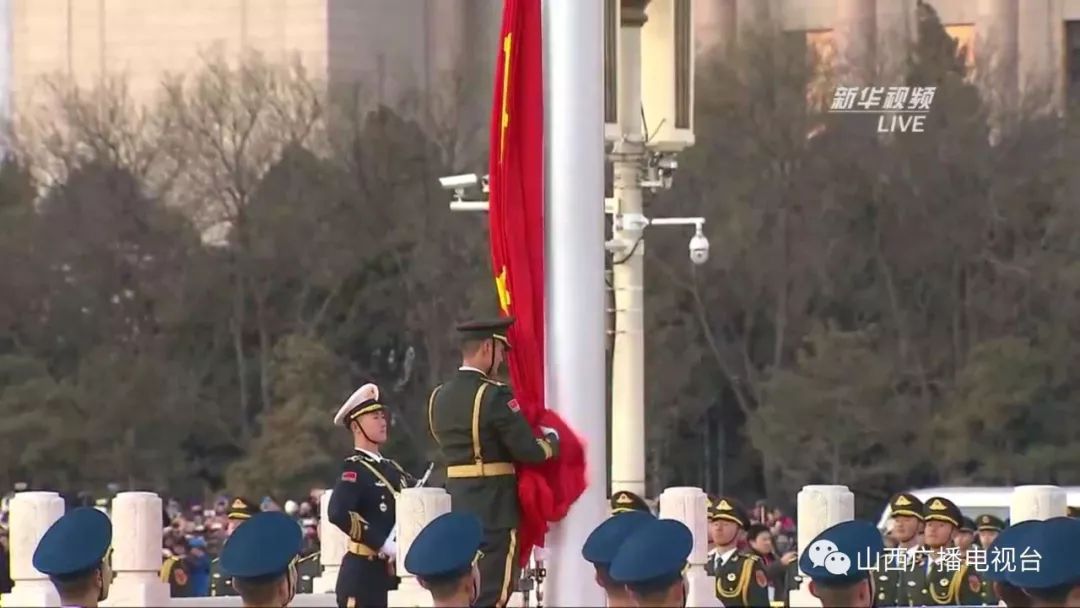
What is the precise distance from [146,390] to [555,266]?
18.1 metres

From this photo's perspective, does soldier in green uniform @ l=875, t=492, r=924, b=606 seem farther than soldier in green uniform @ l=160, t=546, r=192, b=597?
No

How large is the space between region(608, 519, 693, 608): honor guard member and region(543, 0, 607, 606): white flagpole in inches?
72.7

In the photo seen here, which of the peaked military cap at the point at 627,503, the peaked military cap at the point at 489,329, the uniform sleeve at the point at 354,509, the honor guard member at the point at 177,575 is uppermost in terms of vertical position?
the peaked military cap at the point at 489,329

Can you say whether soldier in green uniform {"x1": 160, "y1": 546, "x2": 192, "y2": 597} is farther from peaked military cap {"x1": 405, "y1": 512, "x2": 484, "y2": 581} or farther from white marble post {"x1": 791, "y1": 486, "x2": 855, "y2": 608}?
peaked military cap {"x1": 405, "y1": 512, "x2": 484, "y2": 581}

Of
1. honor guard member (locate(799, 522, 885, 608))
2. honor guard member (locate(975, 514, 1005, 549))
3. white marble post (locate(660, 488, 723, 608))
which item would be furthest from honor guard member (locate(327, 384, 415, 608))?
honor guard member (locate(975, 514, 1005, 549))

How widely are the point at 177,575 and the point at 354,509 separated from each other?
4.53 metres

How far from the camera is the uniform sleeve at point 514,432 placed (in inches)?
253

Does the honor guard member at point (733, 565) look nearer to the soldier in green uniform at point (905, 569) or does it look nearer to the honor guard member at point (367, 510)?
the soldier in green uniform at point (905, 569)

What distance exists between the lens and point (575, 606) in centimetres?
634

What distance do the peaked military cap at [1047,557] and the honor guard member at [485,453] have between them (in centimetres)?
200

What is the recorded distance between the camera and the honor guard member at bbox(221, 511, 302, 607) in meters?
4.52

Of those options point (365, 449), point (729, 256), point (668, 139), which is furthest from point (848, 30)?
point (365, 449)

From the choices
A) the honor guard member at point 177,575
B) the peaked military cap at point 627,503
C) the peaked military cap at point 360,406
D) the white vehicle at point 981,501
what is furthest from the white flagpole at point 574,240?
the white vehicle at point 981,501

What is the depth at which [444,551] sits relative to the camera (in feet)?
15.2
